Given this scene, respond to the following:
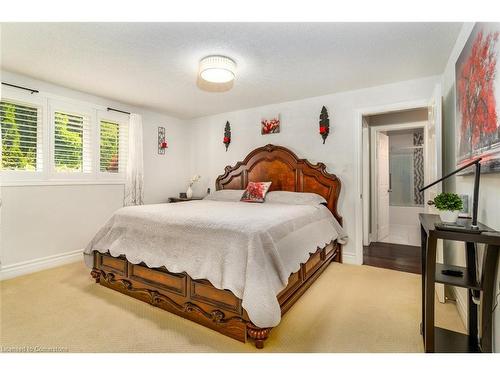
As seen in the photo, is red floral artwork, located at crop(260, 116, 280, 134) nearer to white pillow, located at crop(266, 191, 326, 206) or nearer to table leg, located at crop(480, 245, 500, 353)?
white pillow, located at crop(266, 191, 326, 206)

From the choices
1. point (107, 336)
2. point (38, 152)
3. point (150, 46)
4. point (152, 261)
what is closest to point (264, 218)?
point (152, 261)

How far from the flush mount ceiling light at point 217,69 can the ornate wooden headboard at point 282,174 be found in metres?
1.59

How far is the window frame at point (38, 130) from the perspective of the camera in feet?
9.07

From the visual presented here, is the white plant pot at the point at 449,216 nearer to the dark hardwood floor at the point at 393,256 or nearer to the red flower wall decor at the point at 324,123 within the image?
the dark hardwood floor at the point at 393,256

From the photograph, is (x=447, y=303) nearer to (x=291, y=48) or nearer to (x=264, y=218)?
(x=264, y=218)

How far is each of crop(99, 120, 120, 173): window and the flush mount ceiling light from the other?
2038 millimetres

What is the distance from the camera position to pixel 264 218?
2.11 metres

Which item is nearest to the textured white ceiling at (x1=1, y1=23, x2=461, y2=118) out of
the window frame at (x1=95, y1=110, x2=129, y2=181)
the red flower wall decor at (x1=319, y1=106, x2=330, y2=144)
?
the red flower wall decor at (x1=319, y1=106, x2=330, y2=144)

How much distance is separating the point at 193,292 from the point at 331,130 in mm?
2784

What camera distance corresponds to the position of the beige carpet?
5.39 feet

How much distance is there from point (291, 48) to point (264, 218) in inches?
61.4

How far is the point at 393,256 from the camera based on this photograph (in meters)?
3.63
